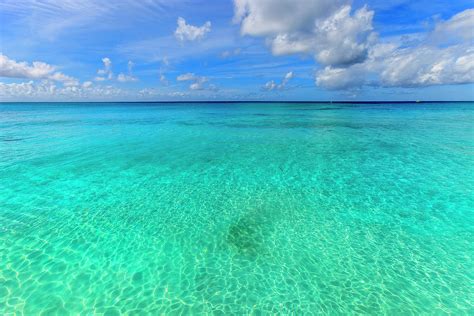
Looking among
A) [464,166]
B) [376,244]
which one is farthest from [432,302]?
[464,166]

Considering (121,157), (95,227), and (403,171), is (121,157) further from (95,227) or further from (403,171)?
(403,171)

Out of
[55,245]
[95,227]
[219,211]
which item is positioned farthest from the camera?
[219,211]

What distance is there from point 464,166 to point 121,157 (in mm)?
21399

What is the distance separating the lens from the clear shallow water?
5.18m

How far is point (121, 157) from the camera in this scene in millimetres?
15969

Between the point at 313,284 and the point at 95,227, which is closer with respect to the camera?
the point at 313,284

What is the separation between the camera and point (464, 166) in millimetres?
13516

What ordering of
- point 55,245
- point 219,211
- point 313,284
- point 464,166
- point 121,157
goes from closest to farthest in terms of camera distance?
point 313,284, point 55,245, point 219,211, point 464,166, point 121,157

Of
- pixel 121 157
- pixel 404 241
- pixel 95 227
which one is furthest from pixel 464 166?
pixel 121 157

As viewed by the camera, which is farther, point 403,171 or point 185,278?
point 403,171

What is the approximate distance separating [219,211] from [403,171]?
422 inches

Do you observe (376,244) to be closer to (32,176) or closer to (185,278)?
(185,278)

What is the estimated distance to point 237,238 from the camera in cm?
721

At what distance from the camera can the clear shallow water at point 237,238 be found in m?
5.18
